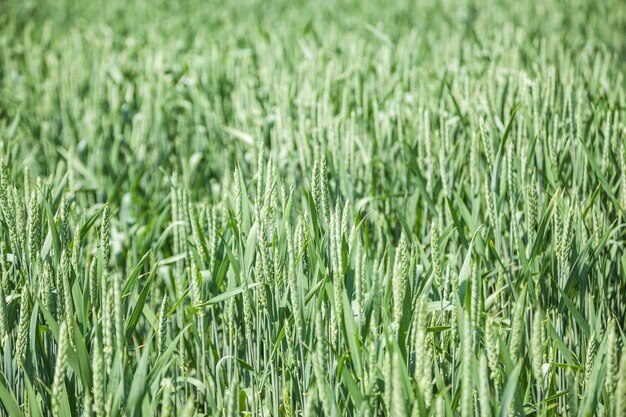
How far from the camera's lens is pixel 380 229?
1610 mm

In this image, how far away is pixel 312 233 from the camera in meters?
1.09

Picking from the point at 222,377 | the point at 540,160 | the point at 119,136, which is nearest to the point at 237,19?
the point at 119,136

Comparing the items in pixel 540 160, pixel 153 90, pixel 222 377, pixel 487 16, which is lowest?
pixel 222 377

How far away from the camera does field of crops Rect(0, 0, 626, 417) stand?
89 centimetres

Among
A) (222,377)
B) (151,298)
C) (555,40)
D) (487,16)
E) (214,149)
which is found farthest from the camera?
(487,16)

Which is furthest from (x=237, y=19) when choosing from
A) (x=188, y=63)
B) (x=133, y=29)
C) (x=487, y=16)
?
(x=188, y=63)

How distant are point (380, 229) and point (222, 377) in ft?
2.08

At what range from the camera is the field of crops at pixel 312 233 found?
2.93 feet

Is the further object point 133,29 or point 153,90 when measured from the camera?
point 133,29

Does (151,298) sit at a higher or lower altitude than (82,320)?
lower

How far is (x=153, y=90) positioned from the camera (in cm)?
291

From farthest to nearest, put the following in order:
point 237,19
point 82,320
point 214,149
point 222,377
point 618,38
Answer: point 237,19
point 618,38
point 214,149
point 222,377
point 82,320

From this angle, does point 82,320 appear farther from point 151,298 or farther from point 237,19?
point 237,19

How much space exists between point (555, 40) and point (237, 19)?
127 inches
